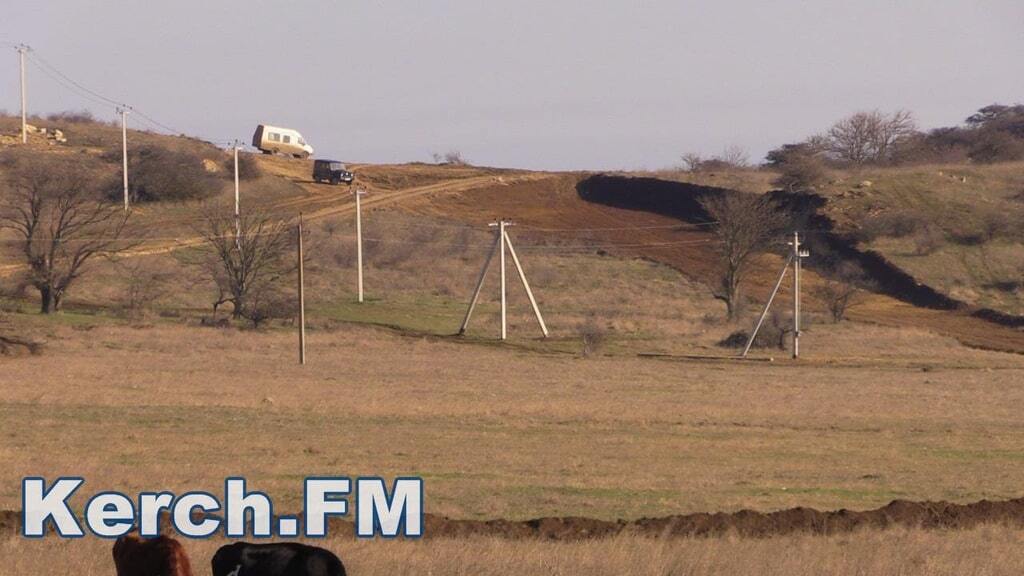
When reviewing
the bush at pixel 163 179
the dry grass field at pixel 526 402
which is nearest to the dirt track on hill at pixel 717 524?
the dry grass field at pixel 526 402

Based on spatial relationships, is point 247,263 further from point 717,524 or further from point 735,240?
point 717,524

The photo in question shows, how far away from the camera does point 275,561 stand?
6.03 metres

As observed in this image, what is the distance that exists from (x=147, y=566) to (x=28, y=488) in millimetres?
6359

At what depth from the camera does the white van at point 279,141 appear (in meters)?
101

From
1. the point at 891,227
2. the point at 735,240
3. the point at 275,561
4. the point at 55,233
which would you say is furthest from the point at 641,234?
the point at 275,561

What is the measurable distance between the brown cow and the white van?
96.8 m

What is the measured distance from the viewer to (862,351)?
5084 centimetres

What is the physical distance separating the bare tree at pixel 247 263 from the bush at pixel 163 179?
65.7ft

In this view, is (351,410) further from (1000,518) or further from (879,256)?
(879,256)

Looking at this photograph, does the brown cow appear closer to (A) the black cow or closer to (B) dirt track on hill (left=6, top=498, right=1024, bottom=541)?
(A) the black cow

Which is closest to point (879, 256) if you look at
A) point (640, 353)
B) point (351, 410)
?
point (640, 353)

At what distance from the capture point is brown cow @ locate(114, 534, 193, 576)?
5871 mm

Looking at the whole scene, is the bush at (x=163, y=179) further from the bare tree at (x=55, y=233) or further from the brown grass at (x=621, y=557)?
the brown grass at (x=621, y=557)

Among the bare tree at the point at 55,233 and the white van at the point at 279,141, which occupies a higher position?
the white van at the point at 279,141
